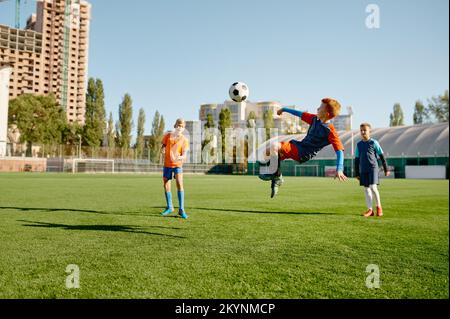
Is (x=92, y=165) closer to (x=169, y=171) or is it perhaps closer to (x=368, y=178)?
(x=169, y=171)

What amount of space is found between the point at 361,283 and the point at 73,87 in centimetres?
15972

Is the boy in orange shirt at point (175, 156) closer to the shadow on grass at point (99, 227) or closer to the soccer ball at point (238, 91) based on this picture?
the shadow on grass at point (99, 227)

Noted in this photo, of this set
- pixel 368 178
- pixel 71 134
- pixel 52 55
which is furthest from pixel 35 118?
pixel 368 178

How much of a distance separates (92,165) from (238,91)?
222ft

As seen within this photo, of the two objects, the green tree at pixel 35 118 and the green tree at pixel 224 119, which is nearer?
→ the green tree at pixel 224 119

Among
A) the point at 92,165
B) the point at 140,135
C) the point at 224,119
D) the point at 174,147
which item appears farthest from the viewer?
the point at 92,165

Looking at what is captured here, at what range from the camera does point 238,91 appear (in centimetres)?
672

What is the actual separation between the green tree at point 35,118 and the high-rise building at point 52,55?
49.4 m

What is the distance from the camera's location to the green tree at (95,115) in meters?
78.6

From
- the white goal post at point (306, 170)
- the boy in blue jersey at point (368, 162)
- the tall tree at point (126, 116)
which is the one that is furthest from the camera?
the white goal post at point (306, 170)

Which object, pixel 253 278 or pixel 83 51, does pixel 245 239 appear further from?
pixel 83 51

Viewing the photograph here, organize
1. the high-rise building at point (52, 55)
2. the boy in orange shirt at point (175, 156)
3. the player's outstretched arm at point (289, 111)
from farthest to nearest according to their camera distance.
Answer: the high-rise building at point (52, 55) → the boy in orange shirt at point (175, 156) → the player's outstretched arm at point (289, 111)

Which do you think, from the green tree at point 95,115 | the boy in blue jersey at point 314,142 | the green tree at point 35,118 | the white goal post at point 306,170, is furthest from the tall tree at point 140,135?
the boy in blue jersey at point 314,142

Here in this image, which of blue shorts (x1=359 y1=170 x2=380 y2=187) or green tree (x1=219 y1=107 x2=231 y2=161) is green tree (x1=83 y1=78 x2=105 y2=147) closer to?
green tree (x1=219 y1=107 x2=231 y2=161)
